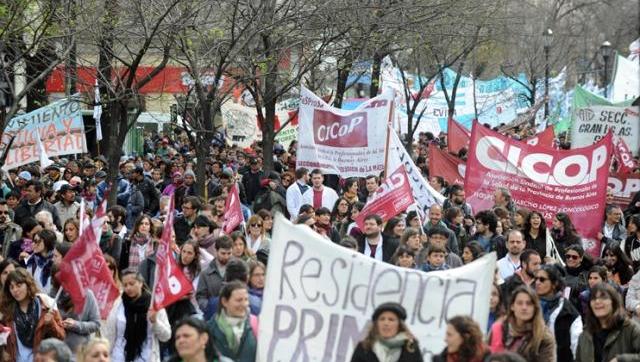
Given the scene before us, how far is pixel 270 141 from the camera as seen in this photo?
65.4 feet

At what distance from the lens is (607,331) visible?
9281 mm

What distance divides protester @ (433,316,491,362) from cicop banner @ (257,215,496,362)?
852 millimetres

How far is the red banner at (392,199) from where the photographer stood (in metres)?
14.5

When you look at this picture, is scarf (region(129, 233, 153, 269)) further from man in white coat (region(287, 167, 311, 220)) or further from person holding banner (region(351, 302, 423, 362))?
person holding banner (region(351, 302, 423, 362))

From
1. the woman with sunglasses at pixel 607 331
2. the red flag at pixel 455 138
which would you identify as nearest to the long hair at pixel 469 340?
the woman with sunglasses at pixel 607 331

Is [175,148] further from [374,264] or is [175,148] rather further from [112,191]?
[374,264]

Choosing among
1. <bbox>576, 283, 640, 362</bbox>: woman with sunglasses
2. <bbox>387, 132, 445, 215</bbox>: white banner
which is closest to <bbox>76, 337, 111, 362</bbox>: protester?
<bbox>576, 283, 640, 362</bbox>: woman with sunglasses

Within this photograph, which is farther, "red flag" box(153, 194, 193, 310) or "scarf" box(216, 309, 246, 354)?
"red flag" box(153, 194, 193, 310)

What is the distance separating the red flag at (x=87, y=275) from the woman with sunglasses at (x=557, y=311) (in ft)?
9.58

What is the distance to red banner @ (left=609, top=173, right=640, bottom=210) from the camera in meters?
20.3

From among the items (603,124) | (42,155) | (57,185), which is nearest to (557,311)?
(57,185)

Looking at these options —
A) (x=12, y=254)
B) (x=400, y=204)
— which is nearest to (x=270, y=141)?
(x=400, y=204)

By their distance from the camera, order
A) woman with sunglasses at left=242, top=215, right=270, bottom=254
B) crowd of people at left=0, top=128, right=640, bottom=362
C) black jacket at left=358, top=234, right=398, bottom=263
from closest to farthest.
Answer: crowd of people at left=0, top=128, right=640, bottom=362 < woman with sunglasses at left=242, top=215, right=270, bottom=254 < black jacket at left=358, top=234, right=398, bottom=263

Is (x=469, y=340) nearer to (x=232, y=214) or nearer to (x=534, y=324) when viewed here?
(x=534, y=324)
